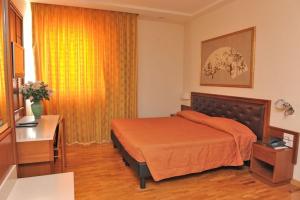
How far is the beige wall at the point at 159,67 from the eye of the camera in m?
5.09

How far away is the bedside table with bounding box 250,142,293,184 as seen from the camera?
277 centimetres

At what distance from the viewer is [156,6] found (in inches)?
168

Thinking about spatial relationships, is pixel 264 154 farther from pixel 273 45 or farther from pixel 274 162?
pixel 273 45

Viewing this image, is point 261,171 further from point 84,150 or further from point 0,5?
point 0,5

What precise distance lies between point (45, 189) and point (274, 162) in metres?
2.67

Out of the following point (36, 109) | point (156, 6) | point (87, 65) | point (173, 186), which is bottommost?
point (173, 186)

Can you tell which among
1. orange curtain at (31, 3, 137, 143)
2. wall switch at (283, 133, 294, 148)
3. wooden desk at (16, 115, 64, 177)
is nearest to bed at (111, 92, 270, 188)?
wall switch at (283, 133, 294, 148)

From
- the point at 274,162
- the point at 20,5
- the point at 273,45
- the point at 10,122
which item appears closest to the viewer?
the point at 10,122

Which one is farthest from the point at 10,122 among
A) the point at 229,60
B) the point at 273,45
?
the point at 229,60

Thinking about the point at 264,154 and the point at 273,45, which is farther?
the point at 273,45

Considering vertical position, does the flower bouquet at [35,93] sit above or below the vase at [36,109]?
above

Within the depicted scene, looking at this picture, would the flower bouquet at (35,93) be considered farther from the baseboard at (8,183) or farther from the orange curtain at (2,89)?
the baseboard at (8,183)

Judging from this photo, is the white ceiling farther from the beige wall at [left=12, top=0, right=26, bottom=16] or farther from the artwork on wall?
the artwork on wall

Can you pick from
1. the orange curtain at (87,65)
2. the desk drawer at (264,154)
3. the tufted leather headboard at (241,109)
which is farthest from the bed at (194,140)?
the orange curtain at (87,65)
